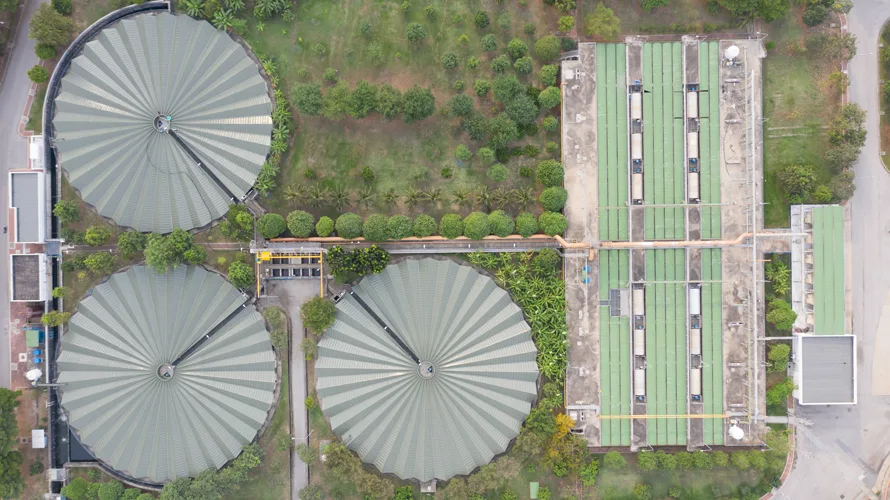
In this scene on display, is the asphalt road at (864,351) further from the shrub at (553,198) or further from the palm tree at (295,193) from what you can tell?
the palm tree at (295,193)

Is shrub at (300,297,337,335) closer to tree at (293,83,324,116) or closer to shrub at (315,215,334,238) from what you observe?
shrub at (315,215,334,238)

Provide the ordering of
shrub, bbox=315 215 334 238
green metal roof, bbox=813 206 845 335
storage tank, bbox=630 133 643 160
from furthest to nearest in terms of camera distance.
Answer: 1. storage tank, bbox=630 133 643 160
2. green metal roof, bbox=813 206 845 335
3. shrub, bbox=315 215 334 238

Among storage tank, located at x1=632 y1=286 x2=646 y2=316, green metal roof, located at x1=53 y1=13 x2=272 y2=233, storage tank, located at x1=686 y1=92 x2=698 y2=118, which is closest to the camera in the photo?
green metal roof, located at x1=53 y1=13 x2=272 y2=233

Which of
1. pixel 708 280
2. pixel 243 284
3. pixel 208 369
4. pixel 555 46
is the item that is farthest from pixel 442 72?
pixel 208 369

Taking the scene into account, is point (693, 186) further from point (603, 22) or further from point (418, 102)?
point (418, 102)

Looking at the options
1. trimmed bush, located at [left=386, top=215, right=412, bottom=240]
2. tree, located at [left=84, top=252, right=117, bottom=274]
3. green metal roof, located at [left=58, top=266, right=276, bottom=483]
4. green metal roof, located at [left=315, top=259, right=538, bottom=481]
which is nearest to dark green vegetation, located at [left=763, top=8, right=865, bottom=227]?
green metal roof, located at [left=315, top=259, right=538, bottom=481]

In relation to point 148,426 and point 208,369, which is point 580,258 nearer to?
point 208,369
